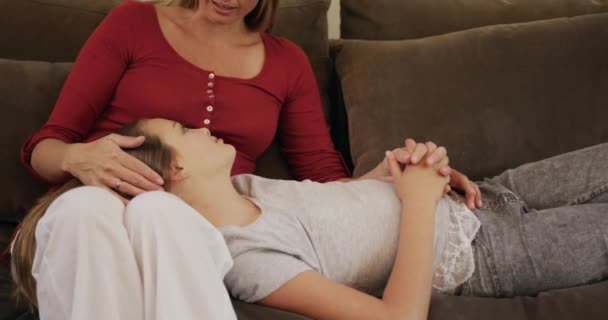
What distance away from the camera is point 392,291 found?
1.16 meters

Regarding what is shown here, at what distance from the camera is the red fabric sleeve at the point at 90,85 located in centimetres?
144

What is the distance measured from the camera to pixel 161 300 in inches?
37.0

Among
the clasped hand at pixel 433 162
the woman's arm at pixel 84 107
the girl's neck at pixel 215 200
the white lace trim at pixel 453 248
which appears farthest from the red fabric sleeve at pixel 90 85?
the white lace trim at pixel 453 248

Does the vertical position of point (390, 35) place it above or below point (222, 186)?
above

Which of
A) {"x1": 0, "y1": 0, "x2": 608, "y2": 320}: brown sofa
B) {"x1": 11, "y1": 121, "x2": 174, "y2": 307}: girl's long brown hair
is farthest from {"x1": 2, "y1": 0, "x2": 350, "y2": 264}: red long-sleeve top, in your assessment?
{"x1": 11, "y1": 121, "x2": 174, "y2": 307}: girl's long brown hair

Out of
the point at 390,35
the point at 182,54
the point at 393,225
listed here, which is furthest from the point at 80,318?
the point at 390,35

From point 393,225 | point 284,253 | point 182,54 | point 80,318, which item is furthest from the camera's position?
point 182,54

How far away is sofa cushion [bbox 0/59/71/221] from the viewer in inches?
60.4

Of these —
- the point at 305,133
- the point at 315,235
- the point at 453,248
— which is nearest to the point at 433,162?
the point at 453,248

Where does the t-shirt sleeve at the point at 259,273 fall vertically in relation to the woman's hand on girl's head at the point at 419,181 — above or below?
below

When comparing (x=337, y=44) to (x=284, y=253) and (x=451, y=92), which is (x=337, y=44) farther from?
(x=284, y=253)

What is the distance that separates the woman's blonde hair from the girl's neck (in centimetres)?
55

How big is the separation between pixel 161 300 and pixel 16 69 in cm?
Answer: 94

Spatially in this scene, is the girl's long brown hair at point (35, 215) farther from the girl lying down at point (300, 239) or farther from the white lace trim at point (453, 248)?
the white lace trim at point (453, 248)
